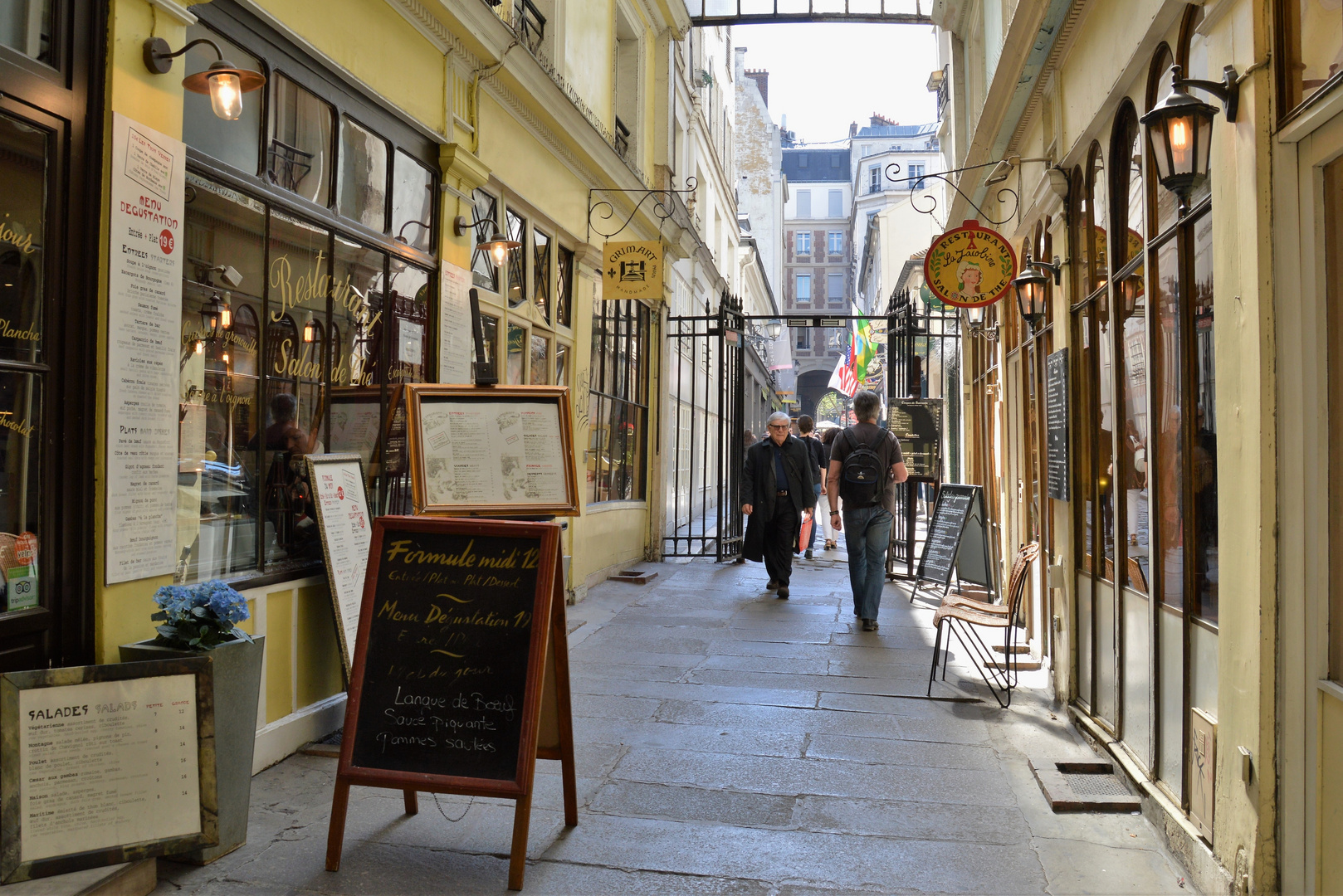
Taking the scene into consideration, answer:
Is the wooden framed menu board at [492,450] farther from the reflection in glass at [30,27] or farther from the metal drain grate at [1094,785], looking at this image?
the metal drain grate at [1094,785]

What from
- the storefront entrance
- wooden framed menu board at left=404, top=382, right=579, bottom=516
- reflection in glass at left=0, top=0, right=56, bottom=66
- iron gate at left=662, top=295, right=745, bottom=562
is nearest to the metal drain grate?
wooden framed menu board at left=404, top=382, right=579, bottom=516

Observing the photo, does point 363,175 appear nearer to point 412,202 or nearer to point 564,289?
point 412,202

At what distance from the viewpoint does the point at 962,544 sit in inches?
356

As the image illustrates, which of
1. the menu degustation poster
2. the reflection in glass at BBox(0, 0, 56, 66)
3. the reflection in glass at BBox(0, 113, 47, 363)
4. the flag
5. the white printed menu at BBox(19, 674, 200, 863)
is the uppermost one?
the flag

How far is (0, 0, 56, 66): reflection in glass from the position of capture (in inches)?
127

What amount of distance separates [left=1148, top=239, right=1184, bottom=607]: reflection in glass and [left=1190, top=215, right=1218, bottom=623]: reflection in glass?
0.14 metres

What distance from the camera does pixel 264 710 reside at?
456 centimetres

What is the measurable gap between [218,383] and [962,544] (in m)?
6.81

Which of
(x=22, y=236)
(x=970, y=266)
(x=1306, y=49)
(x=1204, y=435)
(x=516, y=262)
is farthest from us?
(x=516, y=262)

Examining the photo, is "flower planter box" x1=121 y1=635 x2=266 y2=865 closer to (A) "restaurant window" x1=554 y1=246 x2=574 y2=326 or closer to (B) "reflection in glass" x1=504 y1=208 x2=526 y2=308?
(B) "reflection in glass" x1=504 y1=208 x2=526 y2=308

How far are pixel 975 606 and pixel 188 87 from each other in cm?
511

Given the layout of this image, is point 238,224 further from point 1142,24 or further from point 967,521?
point 967,521

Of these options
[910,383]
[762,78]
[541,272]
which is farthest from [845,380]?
[762,78]

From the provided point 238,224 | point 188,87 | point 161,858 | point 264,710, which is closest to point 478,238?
point 238,224
